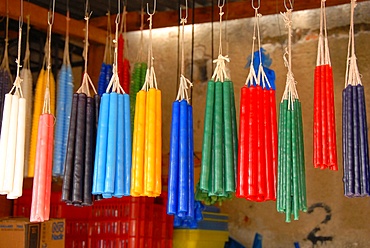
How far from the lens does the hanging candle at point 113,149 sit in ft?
10.9

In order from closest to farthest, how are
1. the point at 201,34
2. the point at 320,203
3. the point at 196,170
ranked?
1. the point at 196,170
2. the point at 320,203
3. the point at 201,34

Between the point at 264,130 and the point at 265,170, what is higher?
the point at 264,130

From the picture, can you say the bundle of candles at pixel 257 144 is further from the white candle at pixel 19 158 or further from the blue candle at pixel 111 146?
the white candle at pixel 19 158

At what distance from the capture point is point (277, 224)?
5.63 m

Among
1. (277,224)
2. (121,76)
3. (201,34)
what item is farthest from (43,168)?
(201,34)

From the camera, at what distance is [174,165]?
3.40m

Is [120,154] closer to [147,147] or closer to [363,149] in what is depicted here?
[147,147]

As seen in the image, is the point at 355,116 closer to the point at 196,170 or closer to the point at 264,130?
the point at 264,130

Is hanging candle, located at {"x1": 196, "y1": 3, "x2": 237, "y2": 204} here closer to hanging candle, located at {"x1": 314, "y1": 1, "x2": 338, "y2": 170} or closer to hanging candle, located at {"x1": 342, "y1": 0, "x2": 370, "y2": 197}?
hanging candle, located at {"x1": 314, "y1": 1, "x2": 338, "y2": 170}

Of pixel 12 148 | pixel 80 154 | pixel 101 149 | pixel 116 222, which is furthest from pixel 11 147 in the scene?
pixel 116 222

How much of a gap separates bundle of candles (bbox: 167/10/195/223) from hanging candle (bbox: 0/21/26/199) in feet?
2.68

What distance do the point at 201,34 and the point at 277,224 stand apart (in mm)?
1929

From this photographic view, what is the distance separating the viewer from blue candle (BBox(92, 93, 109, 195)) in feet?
10.9

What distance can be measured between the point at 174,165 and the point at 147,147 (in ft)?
0.55
